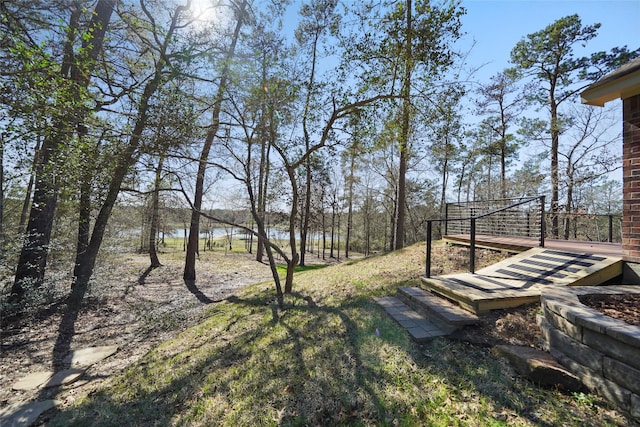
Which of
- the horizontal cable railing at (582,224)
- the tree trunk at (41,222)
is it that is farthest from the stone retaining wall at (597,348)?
Result: the tree trunk at (41,222)

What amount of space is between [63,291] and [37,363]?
9.20ft

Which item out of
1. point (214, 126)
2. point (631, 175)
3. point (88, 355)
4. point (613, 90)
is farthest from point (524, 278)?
point (88, 355)

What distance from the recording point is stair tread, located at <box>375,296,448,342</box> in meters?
2.82

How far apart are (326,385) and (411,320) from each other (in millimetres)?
1461

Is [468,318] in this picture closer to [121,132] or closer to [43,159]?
[121,132]

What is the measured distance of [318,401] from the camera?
2209 millimetres

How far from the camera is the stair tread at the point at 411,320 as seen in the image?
9.25ft

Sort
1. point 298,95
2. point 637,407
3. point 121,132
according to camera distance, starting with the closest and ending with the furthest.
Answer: point 637,407
point 121,132
point 298,95

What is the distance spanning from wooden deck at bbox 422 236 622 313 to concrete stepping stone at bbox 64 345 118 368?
5.27 metres

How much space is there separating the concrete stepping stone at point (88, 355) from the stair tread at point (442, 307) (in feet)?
16.0

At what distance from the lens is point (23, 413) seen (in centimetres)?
265

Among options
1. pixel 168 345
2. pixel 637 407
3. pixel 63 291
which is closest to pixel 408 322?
pixel 637 407

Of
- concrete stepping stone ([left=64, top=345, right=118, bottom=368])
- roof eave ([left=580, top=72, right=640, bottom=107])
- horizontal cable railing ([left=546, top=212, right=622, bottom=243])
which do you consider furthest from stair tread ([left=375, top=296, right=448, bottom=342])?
horizontal cable railing ([left=546, top=212, right=622, bottom=243])

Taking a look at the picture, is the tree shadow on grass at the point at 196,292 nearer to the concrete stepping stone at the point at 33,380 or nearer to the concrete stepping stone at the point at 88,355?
the concrete stepping stone at the point at 88,355
